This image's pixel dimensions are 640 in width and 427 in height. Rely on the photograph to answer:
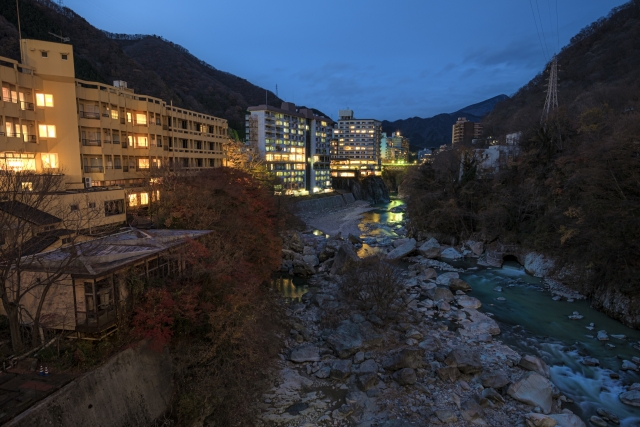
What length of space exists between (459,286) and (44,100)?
25650mm

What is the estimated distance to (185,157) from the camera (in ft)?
105

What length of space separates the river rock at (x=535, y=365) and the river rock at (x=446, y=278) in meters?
8.43

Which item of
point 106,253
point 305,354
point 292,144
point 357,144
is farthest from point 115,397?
point 357,144

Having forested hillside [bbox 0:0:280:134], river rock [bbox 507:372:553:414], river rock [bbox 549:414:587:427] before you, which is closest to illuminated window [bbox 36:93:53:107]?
river rock [bbox 507:372:553:414]

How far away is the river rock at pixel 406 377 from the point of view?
11.2m

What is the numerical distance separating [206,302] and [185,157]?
24.5 metres

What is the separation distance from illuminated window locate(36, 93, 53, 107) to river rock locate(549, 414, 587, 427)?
26.5 m

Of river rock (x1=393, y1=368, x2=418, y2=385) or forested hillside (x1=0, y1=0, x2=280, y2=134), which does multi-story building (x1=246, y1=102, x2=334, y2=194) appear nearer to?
forested hillside (x1=0, y1=0, x2=280, y2=134)

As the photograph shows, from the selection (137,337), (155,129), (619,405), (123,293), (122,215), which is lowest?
(619,405)

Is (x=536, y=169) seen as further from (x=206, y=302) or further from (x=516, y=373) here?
(x=206, y=302)

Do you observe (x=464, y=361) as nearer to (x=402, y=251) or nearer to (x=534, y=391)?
(x=534, y=391)

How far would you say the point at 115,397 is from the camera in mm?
7898

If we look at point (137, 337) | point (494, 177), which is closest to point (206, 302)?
point (137, 337)

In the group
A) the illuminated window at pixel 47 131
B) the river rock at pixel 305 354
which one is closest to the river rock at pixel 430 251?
the river rock at pixel 305 354
